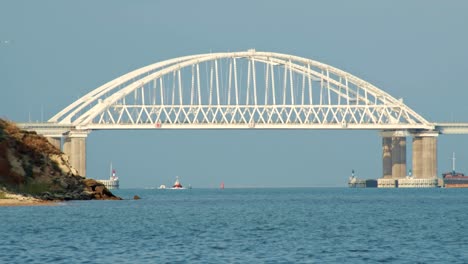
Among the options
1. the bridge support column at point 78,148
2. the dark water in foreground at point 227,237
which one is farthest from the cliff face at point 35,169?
the bridge support column at point 78,148

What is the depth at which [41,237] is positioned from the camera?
55.8 m

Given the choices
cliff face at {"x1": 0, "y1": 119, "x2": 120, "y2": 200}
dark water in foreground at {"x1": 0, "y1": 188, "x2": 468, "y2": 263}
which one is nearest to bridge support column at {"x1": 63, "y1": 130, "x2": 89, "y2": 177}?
cliff face at {"x1": 0, "y1": 119, "x2": 120, "y2": 200}

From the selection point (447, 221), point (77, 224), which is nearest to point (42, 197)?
point (77, 224)

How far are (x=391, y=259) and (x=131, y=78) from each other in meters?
147

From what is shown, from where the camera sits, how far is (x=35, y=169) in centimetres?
9400

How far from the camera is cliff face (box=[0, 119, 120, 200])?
90.1 meters

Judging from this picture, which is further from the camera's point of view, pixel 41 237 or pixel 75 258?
pixel 41 237

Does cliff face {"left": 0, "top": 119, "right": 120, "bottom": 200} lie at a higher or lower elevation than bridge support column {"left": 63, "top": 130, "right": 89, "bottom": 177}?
lower

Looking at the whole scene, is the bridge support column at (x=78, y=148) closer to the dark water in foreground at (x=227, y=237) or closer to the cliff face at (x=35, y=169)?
the cliff face at (x=35, y=169)

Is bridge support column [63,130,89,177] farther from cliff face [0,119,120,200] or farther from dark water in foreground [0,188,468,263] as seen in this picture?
dark water in foreground [0,188,468,263]

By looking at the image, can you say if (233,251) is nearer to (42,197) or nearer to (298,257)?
(298,257)

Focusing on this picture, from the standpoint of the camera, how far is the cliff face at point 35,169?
90.1 m

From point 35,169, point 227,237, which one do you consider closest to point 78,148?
point 35,169

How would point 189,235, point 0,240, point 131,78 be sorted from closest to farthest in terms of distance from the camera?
point 0,240
point 189,235
point 131,78
